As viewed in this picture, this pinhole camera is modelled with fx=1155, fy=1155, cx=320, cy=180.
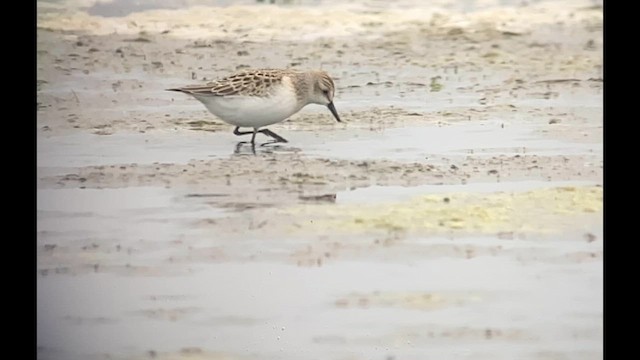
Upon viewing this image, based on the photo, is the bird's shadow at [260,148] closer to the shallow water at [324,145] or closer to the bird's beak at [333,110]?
the shallow water at [324,145]

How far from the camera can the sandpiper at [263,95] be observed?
11.0 feet

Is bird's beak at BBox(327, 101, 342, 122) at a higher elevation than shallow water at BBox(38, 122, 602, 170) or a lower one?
higher

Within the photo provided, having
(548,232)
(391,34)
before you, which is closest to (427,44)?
(391,34)

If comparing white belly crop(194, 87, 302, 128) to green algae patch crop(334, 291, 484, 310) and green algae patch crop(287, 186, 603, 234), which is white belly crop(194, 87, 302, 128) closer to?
green algae patch crop(287, 186, 603, 234)

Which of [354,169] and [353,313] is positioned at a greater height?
[354,169]

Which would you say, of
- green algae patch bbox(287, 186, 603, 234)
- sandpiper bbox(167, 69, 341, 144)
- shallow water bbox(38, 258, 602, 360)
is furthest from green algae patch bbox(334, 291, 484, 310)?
sandpiper bbox(167, 69, 341, 144)

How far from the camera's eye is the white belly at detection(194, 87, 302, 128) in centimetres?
334

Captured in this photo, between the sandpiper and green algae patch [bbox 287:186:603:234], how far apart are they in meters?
0.28

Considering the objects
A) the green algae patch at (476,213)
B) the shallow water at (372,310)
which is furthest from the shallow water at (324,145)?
the shallow water at (372,310)

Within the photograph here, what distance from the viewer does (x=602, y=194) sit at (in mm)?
3340

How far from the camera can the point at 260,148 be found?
3.36 m
